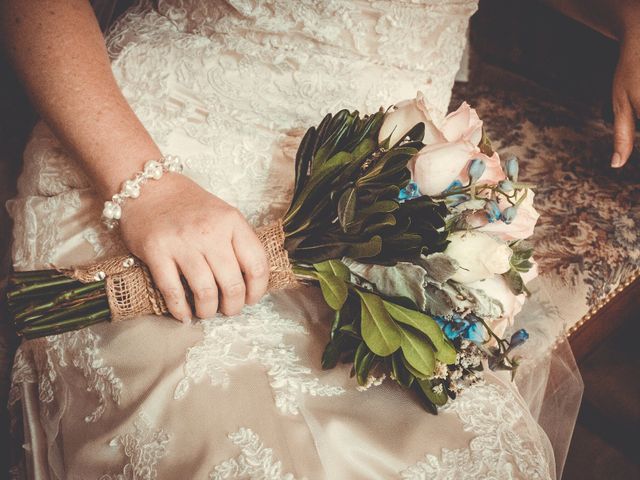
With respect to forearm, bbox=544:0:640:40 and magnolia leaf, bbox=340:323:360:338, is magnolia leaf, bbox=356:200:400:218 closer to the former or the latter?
magnolia leaf, bbox=340:323:360:338

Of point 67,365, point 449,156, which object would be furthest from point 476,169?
point 67,365

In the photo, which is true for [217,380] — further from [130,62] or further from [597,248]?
[597,248]

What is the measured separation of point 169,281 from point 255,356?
175mm

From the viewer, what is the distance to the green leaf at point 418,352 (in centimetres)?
71

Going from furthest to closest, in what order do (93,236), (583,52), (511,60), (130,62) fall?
(511,60) < (583,52) < (130,62) < (93,236)

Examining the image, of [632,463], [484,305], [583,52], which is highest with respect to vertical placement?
[583,52]

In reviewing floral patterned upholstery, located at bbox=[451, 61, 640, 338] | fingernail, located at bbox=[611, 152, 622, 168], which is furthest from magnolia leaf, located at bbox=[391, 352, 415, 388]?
fingernail, located at bbox=[611, 152, 622, 168]

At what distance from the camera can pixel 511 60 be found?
1828 millimetres

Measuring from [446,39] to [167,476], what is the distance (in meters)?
0.98

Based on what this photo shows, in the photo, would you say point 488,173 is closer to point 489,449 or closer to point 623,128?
point 489,449

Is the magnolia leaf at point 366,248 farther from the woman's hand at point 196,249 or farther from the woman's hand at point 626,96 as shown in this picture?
the woman's hand at point 626,96

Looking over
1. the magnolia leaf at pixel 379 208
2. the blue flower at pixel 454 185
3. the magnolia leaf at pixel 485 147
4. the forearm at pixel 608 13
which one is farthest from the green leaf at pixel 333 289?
the forearm at pixel 608 13

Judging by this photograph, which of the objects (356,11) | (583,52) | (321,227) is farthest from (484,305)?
(583,52)

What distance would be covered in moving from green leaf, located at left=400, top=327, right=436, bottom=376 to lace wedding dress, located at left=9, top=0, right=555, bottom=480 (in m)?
0.10
